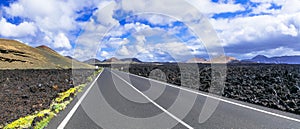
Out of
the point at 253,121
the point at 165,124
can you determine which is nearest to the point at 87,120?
the point at 165,124

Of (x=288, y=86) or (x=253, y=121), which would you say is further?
(x=288, y=86)

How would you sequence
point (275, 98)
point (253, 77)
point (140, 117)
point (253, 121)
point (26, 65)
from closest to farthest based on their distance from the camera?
1. point (253, 121)
2. point (140, 117)
3. point (275, 98)
4. point (253, 77)
5. point (26, 65)

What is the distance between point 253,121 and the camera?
27.9 ft

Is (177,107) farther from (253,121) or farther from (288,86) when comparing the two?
(288,86)

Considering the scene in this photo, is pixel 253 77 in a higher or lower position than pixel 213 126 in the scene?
higher

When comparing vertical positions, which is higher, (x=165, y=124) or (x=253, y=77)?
(x=253, y=77)

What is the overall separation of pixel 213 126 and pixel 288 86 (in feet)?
25.0

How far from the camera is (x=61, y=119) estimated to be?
8.74 metres

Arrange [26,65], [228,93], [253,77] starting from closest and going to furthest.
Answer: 1. [228,93]
2. [253,77]
3. [26,65]

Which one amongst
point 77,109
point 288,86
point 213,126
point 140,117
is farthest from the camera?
point 288,86

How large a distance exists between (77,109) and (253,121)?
587 cm

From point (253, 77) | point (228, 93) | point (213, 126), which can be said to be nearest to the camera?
point (213, 126)

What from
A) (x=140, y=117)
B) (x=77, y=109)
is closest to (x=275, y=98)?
(x=140, y=117)

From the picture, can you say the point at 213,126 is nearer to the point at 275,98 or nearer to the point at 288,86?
the point at 275,98
